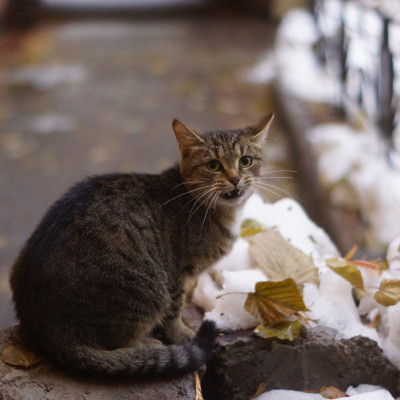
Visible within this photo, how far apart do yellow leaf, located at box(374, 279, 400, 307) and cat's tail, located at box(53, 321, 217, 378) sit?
0.86 metres

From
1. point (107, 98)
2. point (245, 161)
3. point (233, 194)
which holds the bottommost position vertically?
point (107, 98)

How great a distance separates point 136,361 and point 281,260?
880 mm

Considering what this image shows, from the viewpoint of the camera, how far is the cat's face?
97.8 inches

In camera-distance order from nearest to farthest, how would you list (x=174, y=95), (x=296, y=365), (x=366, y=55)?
(x=296, y=365) → (x=366, y=55) → (x=174, y=95)

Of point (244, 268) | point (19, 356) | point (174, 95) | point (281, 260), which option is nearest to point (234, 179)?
point (281, 260)

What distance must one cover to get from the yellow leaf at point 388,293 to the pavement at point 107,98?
2.22 m

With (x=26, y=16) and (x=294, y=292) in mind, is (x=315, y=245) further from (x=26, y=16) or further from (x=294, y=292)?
(x=26, y=16)

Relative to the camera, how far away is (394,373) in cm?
253

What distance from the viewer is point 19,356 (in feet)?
7.30

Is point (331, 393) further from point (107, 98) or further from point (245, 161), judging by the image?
point (107, 98)

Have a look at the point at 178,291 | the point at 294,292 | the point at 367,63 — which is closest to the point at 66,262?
the point at 178,291

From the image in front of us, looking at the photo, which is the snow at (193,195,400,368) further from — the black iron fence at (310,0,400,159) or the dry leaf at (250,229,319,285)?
the black iron fence at (310,0,400,159)

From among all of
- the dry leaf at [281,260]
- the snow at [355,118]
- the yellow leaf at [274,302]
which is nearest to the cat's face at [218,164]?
the dry leaf at [281,260]

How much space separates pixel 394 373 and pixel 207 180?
1175 mm
